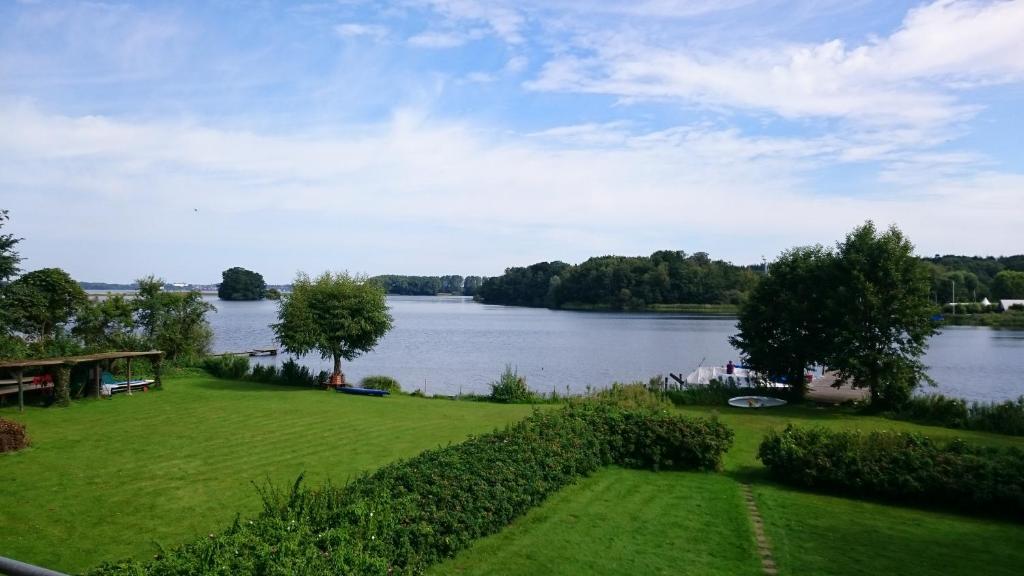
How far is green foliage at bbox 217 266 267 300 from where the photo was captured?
626 feet

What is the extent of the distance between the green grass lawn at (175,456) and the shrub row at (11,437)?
0.32 metres

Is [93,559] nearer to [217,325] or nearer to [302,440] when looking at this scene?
[302,440]

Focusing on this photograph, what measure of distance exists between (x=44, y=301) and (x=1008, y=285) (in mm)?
142406

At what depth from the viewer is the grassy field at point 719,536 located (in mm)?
9148

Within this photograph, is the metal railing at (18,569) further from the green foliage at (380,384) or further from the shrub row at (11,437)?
the green foliage at (380,384)

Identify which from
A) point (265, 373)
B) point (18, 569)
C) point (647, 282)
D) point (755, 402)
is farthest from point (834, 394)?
point (647, 282)

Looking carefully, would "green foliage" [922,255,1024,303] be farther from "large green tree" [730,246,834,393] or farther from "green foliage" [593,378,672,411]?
"green foliage" [593,378,672,411]

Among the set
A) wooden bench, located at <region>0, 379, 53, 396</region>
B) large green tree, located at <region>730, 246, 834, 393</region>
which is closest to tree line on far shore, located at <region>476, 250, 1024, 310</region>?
large green tree, located at <region>730, 246, 834, 393</region>

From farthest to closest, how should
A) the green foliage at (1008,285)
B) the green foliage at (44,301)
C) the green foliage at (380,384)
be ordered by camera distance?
the green foliage at (1008,285)
the green foliage at (380,384)
the green foliage at (44,301)

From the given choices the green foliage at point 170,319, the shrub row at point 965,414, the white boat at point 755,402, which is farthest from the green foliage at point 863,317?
the green foliage at point 170,319

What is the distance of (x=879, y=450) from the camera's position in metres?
13.1

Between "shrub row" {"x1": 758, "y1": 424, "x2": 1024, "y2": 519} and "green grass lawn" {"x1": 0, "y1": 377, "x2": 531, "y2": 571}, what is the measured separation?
7867 mm

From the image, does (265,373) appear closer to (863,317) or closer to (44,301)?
(44,301)

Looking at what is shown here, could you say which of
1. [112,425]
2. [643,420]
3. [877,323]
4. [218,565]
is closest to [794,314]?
[877,323]
